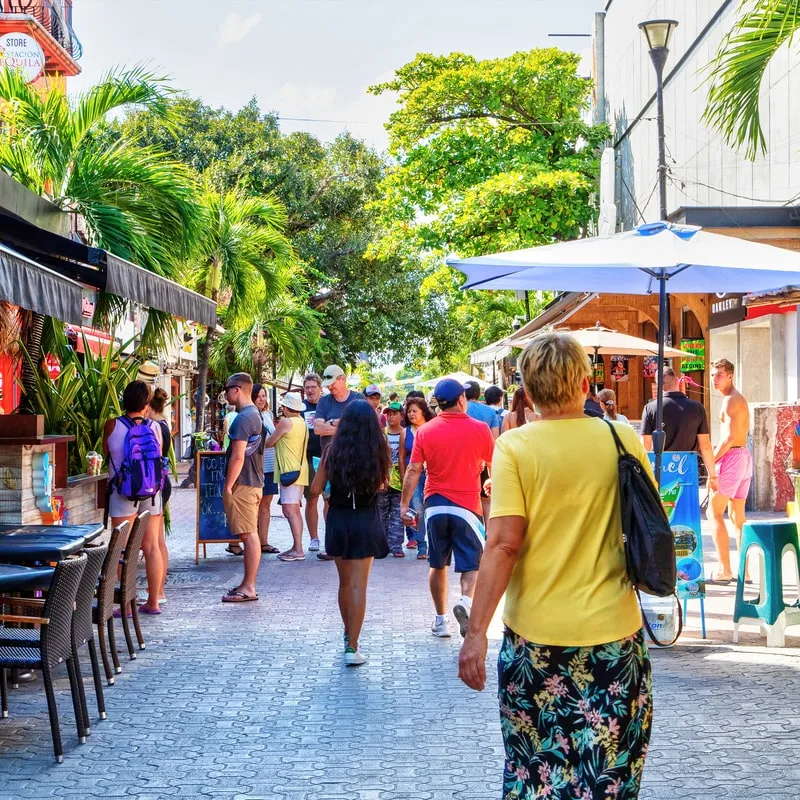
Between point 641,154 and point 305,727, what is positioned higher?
point 641,154

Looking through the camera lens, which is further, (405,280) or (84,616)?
(405,280)

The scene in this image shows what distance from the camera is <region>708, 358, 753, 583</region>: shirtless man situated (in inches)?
406

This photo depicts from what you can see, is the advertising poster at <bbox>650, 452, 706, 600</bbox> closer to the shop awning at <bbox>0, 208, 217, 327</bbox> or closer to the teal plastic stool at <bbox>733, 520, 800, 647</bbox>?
the teal plastic stool at <bbox>733, 520, 800, 647</bbox>

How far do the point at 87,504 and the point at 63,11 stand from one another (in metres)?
19.1

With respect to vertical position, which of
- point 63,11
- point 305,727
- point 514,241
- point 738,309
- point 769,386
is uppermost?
point 63,11

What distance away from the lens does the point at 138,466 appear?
868 centimetres

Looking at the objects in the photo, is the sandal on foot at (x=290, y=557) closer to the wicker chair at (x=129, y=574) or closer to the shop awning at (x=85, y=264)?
the shop awning at (x=85, y=264)

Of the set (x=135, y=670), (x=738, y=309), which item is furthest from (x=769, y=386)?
(x=135, y=670)

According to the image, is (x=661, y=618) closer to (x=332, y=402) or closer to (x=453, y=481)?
(x=453, y=481)

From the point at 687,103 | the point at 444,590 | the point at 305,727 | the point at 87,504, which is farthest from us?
the point at 687,103

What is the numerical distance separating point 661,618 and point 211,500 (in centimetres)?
578

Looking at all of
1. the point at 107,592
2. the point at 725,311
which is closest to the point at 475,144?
the point at 725,311

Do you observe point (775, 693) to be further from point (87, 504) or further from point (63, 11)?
point (63, 11)

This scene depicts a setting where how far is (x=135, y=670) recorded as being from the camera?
24.1 feet
